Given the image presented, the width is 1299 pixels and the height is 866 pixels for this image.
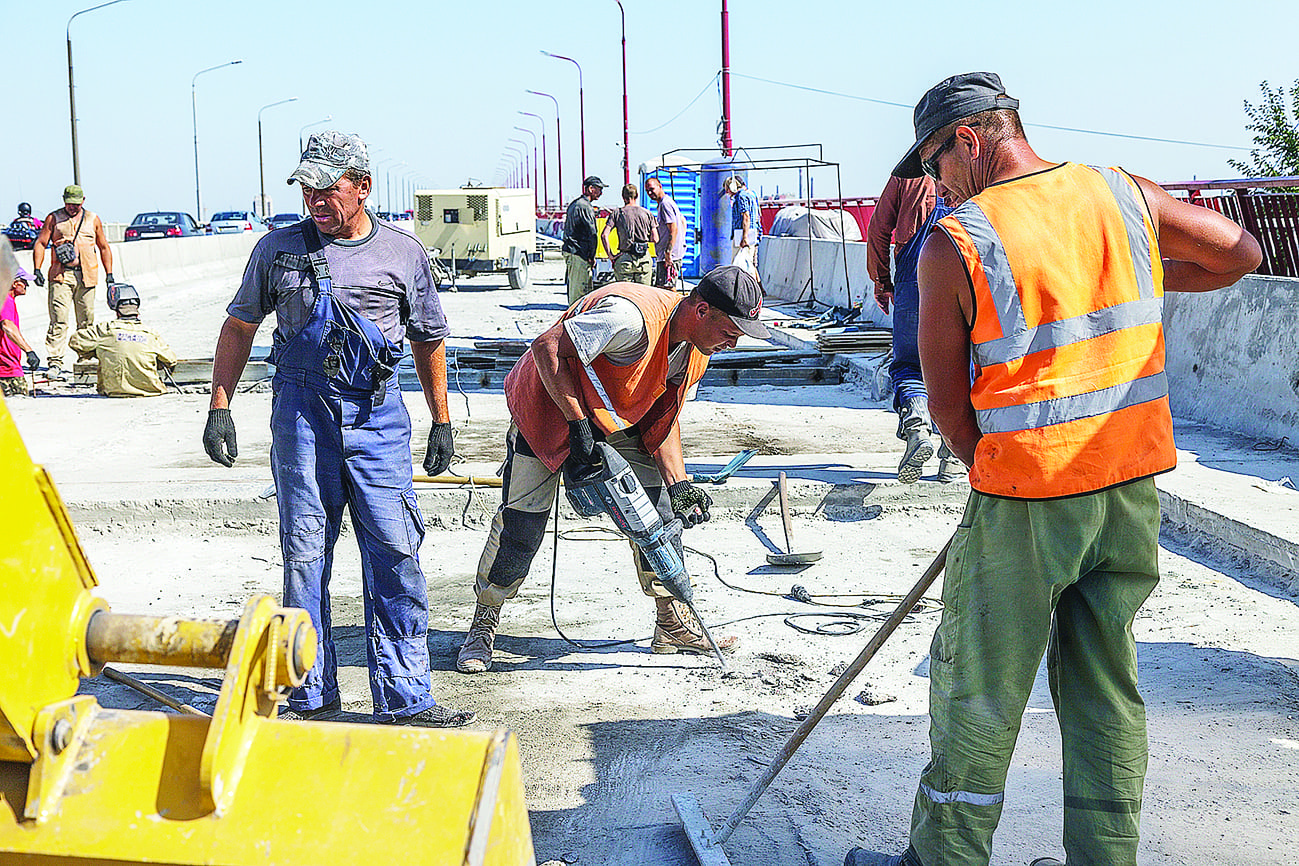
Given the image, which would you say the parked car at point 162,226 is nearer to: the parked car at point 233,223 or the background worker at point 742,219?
the parked car at point 233,223

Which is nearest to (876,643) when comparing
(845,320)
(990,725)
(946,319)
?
(990,725)

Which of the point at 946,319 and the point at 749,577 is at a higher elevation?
the point at 946,319

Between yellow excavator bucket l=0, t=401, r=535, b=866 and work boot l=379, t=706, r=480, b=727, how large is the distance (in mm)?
2387

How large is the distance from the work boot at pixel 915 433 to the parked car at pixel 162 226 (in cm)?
4026

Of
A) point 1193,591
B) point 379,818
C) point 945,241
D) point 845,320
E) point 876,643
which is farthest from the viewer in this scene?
point 845,320

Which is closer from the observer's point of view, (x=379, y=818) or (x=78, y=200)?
(x=379, y=818)

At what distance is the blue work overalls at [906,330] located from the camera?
6633 millimetres

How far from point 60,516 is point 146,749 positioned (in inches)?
14.6

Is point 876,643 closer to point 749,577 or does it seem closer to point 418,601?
point 418,601

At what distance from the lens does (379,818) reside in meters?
1.70

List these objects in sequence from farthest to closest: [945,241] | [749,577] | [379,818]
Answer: [749,577] < [945,241] < [379,818]

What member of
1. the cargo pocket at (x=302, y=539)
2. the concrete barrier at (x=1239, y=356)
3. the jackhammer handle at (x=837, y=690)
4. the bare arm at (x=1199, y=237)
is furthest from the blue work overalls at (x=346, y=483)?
the concrete barrier at (x=1239, y=356)

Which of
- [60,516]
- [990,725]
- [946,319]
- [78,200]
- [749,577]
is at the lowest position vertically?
[749,577]

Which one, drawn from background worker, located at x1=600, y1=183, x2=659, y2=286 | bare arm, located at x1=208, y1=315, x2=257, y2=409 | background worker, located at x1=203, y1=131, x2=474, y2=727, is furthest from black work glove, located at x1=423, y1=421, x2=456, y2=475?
background worker, located at x1=600, y1=183, x2=659, y2=286
